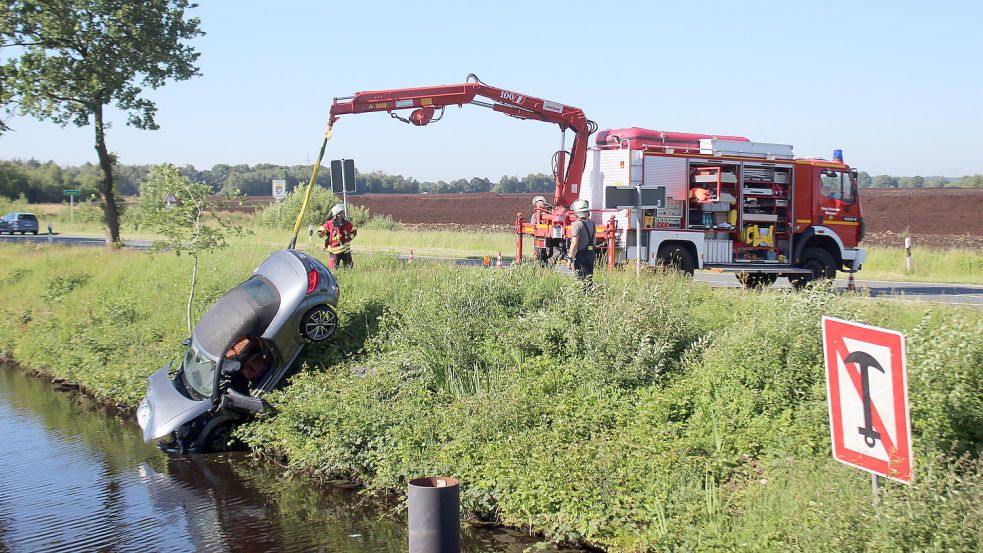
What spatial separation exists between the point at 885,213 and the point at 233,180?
59091mm

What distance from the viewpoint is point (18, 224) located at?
5334 cm

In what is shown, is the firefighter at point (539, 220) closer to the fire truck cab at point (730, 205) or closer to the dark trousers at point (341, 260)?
the fire truck cab at point (730, 205)

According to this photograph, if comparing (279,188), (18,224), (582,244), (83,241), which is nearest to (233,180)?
(18,224)

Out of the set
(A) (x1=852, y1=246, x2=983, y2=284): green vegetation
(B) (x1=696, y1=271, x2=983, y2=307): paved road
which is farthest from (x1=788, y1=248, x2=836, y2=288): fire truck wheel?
(A) (x1=852, y1=246, x2=983, y2=284): green vegetation

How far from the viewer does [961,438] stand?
6.98 meters

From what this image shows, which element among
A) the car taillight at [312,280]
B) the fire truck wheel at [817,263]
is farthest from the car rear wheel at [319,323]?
the fire truck wheel at [817,263]

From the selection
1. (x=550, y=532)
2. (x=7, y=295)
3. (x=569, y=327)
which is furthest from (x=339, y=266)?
(x=7, y=295)

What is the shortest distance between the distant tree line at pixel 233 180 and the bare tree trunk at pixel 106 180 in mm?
38178

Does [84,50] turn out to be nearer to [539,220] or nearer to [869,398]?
[539,220]

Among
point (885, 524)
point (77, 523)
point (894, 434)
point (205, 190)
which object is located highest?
point (205, 190)

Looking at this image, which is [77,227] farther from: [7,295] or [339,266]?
[339,266]

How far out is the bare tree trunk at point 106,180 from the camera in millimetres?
25406

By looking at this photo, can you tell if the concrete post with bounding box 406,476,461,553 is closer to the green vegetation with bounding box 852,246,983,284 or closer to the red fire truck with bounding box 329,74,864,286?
the red fire truck with bounding box 329,74,864,286

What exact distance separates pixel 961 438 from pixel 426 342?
6405 mm
